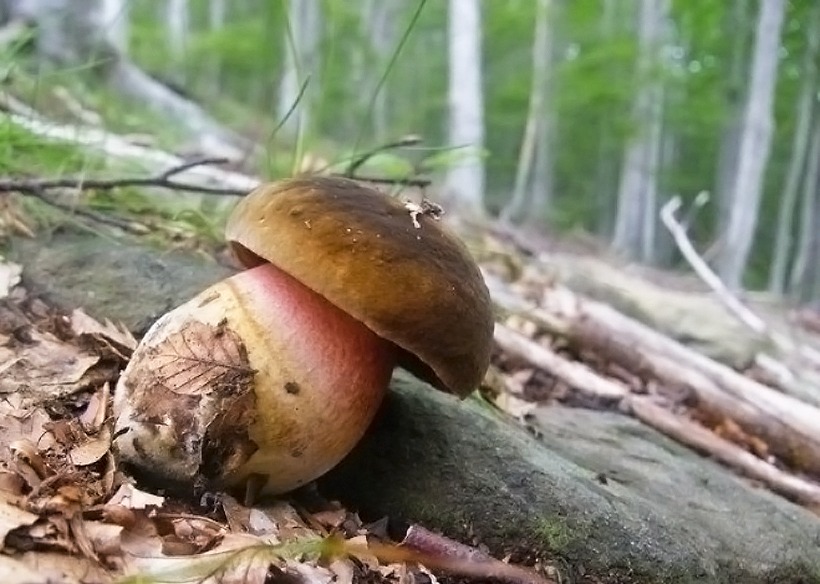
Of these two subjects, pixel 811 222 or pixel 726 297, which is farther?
pixel 811 222

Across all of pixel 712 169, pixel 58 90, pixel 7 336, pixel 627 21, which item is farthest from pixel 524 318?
pixel 712 169

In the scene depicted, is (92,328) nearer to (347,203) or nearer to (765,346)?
(347,203)

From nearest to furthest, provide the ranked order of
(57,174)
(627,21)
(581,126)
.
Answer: (57,174)
(627,21)
(581,126)

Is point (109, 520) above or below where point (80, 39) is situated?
below

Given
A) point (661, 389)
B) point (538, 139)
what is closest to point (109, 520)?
point (661, 389)

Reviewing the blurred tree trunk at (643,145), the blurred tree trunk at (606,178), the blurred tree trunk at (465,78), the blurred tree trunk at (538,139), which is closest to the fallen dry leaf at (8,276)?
the blurred tree trunk at (538,139)

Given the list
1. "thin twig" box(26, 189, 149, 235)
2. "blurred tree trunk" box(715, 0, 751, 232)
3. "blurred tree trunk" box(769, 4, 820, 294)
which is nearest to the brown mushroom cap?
"thin twig" box(26, 189, 149, 235)

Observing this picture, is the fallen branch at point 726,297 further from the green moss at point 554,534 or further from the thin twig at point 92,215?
A: the thin twig at point 92,215

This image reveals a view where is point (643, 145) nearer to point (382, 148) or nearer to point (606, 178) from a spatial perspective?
point (606, 178)
